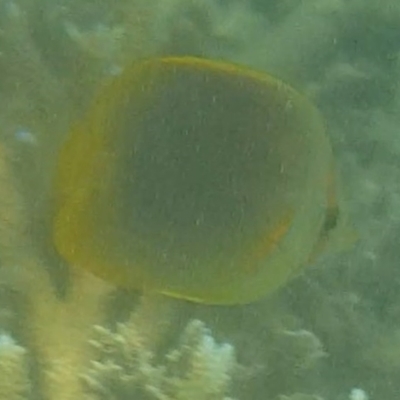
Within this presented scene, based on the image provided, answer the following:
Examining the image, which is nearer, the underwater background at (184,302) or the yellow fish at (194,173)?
the yellow fish at (194,173)

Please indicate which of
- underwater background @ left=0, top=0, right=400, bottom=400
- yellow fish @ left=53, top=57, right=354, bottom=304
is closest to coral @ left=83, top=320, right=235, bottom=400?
underwater background @ left=0, top=0, right=400, bottom=400

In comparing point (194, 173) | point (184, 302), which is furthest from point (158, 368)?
point (194, 173)

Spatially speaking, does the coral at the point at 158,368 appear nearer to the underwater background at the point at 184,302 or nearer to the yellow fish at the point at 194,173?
the underwater background at the point at 184,302

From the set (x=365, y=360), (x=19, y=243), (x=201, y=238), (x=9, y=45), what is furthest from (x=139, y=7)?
(x=365, y=360)

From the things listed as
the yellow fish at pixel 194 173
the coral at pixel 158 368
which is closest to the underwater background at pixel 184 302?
the coral at pixel 158 368

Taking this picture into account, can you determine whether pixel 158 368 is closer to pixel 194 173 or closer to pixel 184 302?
pixel 184 302

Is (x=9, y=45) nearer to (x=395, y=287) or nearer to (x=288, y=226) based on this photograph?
(x=288, y=226)
